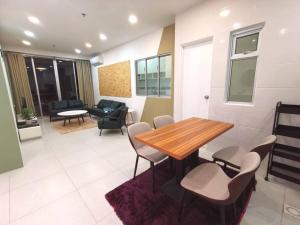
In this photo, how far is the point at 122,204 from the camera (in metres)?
1.67

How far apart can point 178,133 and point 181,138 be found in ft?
0.53

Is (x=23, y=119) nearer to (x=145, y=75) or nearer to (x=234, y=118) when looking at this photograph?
(x=145, y=75)

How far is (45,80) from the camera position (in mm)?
6324

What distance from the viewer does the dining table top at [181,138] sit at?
131 centimetres

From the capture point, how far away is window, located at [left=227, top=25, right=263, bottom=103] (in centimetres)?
218

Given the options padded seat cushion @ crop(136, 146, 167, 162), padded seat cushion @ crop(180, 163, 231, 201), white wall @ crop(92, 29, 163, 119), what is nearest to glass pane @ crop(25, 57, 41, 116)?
white wall @ crop(92, 29, 163, 119)

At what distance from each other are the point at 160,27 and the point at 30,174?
13.2 ft

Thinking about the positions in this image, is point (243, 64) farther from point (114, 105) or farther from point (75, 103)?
point (75, 103)

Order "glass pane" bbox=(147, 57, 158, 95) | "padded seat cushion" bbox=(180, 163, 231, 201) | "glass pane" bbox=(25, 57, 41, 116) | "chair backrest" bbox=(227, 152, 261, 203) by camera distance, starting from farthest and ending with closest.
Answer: "glass pane" bbox=(25, 57, 41, 116) < "glass pane" bbox=(147, 57, 158, 95) < "padded seat cushion" bbox=(180, 163, 231, 201) < "chair backrest" bbox=(227, 152, 261, 203)

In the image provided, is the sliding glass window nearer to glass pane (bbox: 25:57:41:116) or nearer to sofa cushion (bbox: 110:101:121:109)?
glass pane (bbox: 25:57:41:116)

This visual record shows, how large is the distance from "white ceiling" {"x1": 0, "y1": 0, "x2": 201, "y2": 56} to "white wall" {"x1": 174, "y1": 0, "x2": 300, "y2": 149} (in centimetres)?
48

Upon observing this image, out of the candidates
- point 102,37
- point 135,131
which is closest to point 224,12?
point 135,131

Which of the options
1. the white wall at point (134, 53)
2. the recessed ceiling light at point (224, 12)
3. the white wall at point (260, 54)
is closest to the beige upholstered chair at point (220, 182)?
the white wall at point (260, 54)

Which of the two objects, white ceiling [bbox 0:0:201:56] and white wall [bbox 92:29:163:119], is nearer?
white ceiling [bbox 0:0:201:56]
